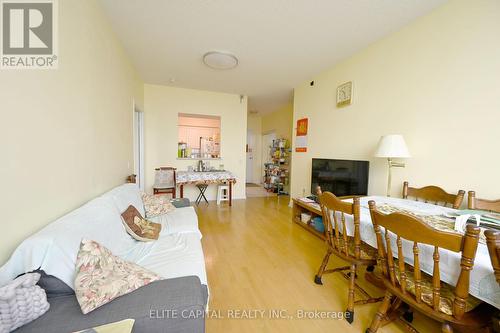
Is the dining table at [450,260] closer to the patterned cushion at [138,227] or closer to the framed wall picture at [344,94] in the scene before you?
the patterned cushion at [138,227]

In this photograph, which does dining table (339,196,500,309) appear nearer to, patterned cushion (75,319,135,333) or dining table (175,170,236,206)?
patterned cushion (75,319,135,333)

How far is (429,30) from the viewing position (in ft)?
6.73

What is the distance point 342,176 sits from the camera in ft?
9.36

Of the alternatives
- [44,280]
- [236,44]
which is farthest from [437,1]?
[44,280]

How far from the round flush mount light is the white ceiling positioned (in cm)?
7

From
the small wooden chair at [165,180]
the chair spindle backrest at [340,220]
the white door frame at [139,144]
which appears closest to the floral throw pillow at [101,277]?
the chair spindle backrest at [340,220]

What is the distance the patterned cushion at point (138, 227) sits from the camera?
1.62 m

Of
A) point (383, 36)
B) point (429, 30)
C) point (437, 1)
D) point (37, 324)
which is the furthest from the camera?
point (383, 36)

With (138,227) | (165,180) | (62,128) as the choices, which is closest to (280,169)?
(165,180)

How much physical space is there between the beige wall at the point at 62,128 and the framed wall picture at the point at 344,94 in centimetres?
317

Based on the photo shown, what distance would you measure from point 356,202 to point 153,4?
261 cm

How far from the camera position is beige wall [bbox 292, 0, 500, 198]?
169cm

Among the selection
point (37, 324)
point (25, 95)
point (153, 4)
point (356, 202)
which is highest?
point (153, 4)

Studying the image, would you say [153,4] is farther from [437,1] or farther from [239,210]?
[239,210]
